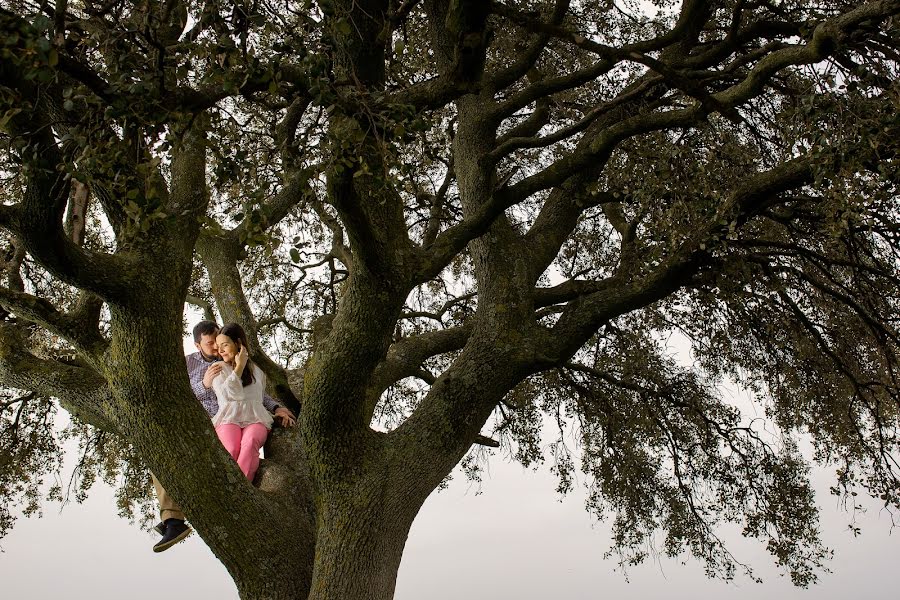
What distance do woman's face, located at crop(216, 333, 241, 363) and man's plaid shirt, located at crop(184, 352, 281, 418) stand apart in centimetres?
19

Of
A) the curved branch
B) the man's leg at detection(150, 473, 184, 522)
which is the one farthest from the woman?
the curved branch

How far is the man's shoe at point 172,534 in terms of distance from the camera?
467 centimetres

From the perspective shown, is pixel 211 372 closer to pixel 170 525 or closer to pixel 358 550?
pixel 170 525

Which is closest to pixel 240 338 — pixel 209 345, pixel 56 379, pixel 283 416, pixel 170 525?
pixel 209 345

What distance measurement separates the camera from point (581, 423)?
7.99 meters

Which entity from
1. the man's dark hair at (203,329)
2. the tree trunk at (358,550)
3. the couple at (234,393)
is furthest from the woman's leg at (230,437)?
the tree trunk at (358,550)

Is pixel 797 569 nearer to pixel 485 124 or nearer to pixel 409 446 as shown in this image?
pixel 409 446

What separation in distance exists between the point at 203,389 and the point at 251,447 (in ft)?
1.91

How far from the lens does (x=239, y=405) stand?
5168 millimetres

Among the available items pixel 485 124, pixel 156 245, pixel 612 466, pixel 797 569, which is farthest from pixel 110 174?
pixel 797 569

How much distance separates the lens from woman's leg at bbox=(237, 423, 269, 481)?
16.5 feet

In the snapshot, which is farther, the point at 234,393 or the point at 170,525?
the point at 234,393

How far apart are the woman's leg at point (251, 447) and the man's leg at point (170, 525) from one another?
0.47 meters

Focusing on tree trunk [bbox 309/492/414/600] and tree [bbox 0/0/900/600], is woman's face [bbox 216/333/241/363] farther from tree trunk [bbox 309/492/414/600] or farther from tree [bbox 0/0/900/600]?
tree trunk [bbox 309/492/414/600]
